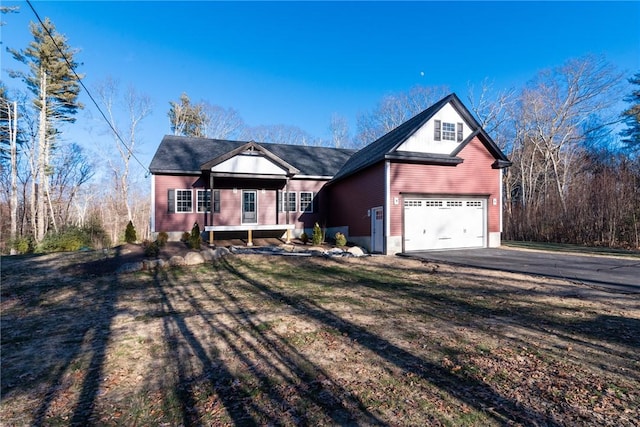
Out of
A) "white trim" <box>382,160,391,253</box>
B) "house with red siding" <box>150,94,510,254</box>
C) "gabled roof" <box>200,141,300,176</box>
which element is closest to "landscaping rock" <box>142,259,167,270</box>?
"house with red siding" <box>150,94,510,254</box>

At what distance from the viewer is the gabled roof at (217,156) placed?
1673 cm

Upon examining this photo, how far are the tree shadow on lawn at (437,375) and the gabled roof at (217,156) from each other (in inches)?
499

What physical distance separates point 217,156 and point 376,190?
10.3 m

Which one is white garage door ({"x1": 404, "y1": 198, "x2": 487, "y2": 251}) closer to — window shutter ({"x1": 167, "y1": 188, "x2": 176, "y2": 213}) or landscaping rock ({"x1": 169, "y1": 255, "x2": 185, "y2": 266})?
landscaping rock ({"x1": 169, "y1": 255, "x2": 185, "y2": 266})

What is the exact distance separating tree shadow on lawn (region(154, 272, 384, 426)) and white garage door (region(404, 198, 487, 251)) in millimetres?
10307

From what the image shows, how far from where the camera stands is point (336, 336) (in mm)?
4418

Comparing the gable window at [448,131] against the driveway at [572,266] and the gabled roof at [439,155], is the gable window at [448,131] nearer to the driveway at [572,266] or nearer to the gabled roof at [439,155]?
the gabled roof at [439,155]

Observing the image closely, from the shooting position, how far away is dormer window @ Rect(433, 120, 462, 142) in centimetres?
1443

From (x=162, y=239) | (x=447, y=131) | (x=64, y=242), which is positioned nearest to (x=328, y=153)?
(x=447, y=131)

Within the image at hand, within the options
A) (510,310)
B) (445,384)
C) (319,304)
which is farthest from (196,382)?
(510,310)

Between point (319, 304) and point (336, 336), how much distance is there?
1.68 metres

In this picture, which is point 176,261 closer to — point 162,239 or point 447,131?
point 162,239

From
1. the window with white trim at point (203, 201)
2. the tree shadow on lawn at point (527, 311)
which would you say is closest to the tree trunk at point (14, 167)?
the window with white trim at point (203, 201)

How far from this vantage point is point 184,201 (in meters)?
17.1
